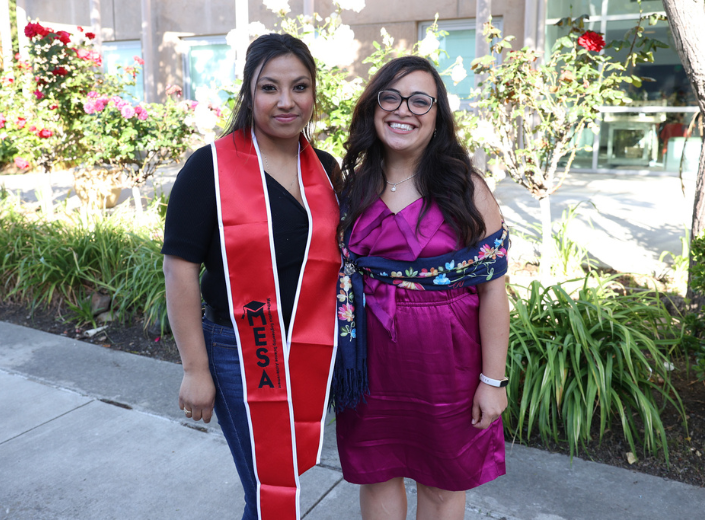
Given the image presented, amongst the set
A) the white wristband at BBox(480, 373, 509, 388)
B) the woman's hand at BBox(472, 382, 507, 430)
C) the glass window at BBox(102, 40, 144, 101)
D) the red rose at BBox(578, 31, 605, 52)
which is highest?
the glass window at BBox(102, 40, 144, 101)

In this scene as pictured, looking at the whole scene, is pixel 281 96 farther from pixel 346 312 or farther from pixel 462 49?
pixel 462 49

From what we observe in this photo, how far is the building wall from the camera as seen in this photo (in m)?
10.9

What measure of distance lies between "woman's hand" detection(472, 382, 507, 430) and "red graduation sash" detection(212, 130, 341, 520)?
49 cm

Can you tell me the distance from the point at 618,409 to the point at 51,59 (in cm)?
678

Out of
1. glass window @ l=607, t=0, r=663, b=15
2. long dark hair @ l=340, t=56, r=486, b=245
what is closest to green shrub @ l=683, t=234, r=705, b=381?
long dark hair @ l=340, t=56, r=486, b=245

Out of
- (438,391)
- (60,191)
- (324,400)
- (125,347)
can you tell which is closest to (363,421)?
(324,400)

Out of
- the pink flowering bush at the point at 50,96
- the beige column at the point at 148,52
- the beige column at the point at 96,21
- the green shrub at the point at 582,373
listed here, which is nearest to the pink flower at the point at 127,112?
the pink flowering bush at the point at 50,96

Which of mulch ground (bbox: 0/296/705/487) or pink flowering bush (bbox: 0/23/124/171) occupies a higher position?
pink flowering bush (bbox: 0/23/124/171)

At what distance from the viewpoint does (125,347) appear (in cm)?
442

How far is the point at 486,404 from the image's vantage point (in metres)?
1.96

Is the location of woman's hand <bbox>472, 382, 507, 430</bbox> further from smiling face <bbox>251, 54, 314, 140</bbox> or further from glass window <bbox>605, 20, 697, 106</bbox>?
glass window <bbox>605, 20, 697, 106</bbox>

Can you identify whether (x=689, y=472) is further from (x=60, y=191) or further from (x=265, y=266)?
(x=60, y=191)

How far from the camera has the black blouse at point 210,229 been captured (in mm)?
1771

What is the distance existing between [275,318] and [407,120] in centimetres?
74
